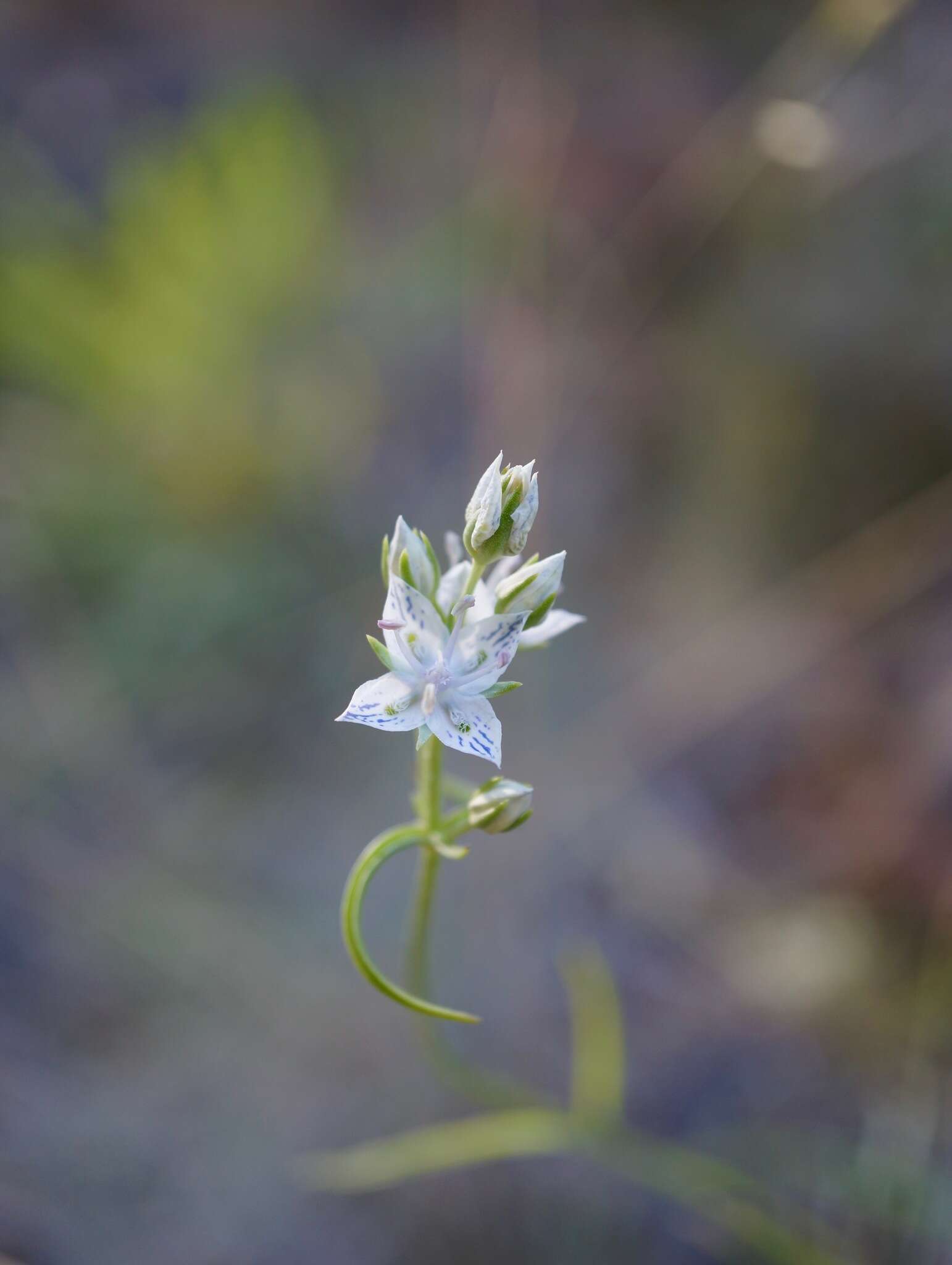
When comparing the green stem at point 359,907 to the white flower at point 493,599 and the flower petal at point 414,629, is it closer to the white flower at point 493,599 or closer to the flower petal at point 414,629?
the flower petal at point 414,629

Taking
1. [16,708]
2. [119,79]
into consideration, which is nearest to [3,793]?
[16,708]

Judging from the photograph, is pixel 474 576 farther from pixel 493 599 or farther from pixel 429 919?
pixel 429 919

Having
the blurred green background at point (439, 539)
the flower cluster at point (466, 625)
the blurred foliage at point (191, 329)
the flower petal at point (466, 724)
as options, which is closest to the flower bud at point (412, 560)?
the flower cluster at point (466, 625)

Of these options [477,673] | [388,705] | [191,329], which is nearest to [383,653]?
[388,705]

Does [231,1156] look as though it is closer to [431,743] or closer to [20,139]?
[431,743]

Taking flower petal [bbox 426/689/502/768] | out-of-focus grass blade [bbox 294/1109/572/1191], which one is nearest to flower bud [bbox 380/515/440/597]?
flower petal [bbox 426/689/502/768]
